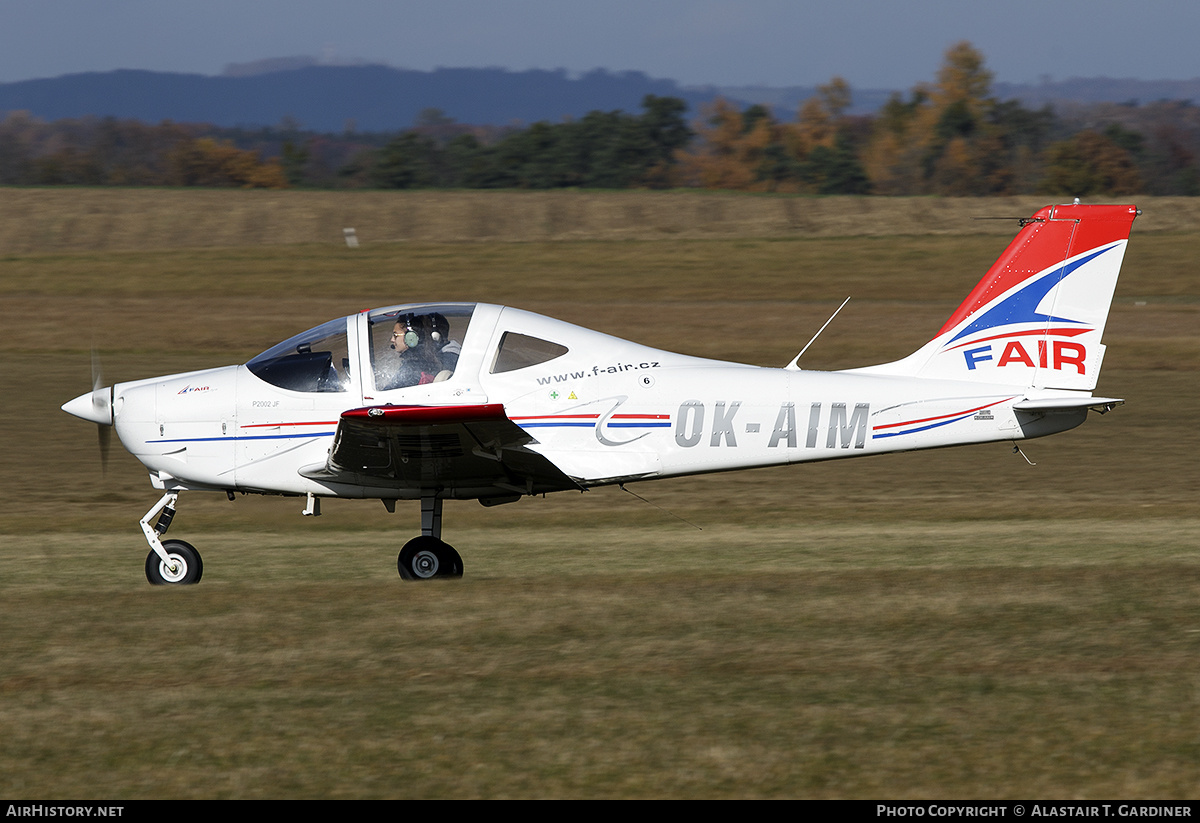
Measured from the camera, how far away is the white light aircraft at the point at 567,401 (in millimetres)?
8875

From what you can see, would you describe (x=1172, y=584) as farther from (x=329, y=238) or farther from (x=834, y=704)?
(x=329, y=238)

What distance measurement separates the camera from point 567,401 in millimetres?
9047

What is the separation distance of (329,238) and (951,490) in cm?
2639

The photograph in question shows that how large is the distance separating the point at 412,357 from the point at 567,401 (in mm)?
1079

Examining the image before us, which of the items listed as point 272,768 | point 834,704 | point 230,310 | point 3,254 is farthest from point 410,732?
point 3,254

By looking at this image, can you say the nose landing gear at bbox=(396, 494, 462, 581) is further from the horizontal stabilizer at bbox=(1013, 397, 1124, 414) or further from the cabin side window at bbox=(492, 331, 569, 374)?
the horizontal stabilizer at bbox=(1013, 397, 1124, 414)

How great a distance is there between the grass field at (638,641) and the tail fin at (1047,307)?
1.37 meters

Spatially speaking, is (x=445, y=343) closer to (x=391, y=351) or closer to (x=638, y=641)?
(x=391, y=351)

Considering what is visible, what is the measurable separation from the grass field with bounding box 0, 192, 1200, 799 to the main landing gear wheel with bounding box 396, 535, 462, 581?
0.57ft

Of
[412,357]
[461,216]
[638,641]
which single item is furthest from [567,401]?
[461,216]

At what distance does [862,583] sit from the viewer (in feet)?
26.8

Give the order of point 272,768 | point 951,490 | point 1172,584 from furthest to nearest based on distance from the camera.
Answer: point 951,490 < point 1172,584 < point 272,768

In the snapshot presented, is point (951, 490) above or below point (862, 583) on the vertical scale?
below

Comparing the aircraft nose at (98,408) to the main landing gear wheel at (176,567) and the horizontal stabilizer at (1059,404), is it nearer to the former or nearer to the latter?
→ the main landing gear wheel at (176,567)
